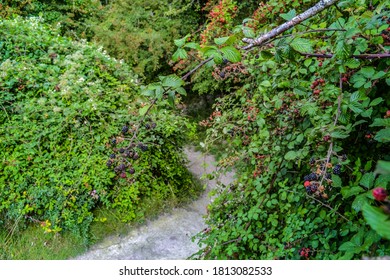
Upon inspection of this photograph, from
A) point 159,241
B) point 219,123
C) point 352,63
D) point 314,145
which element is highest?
point 352,63

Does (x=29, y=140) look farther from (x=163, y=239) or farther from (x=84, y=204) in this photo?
(x=163, y=239)

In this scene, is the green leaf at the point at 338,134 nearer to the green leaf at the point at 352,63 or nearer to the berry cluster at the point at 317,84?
the green leaf at the point at 352,63

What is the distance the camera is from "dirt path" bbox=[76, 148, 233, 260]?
3.90 meters

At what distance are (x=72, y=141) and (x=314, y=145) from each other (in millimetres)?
3082

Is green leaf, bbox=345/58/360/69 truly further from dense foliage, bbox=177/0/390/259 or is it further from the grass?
the grass

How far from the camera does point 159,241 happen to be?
4.08m

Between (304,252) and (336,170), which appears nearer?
(336,170)

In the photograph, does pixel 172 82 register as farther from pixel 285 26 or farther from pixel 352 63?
pixel 352 63

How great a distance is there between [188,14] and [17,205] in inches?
170

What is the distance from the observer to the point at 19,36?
4973 millimetres

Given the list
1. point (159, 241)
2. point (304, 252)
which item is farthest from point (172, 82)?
point (159, 241)

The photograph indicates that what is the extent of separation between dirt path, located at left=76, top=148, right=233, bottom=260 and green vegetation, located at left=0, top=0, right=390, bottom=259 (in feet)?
0.63

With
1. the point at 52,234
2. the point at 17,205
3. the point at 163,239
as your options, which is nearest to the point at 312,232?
the point at 163,239

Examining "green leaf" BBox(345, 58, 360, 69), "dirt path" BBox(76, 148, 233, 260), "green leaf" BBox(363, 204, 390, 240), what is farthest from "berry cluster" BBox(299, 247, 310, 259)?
"dirt path" BBox(76, 148, 233, 260)
